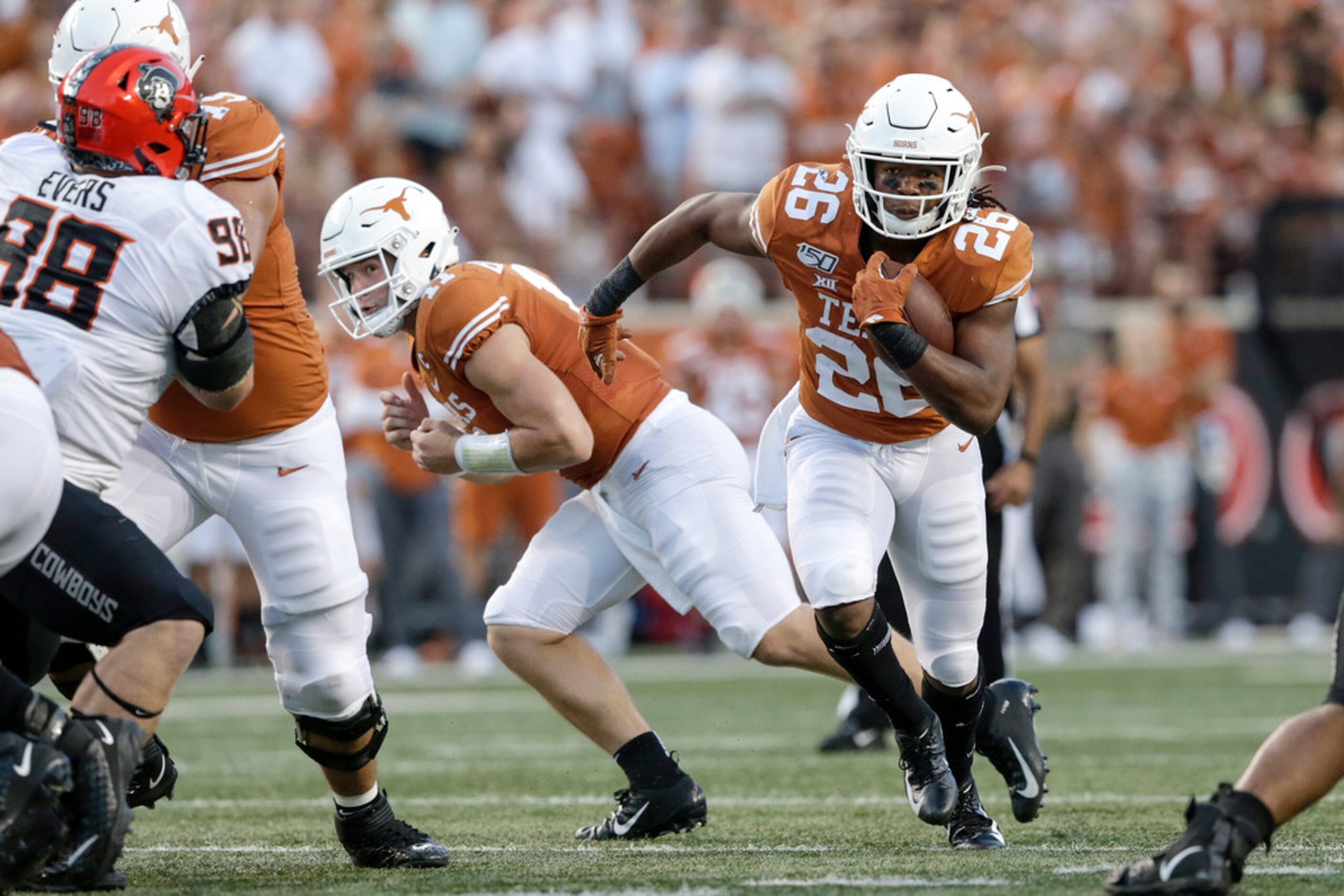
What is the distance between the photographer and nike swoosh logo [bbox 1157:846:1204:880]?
315cm

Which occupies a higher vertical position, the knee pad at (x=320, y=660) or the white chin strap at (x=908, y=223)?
the white chin strap at (x=908, y=223)

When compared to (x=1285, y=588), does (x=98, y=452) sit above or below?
above

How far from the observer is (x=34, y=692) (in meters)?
3.40

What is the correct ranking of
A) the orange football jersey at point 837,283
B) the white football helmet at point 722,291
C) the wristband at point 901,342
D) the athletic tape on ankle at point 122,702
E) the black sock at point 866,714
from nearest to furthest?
the athletic tape on ankle at point 122,702, the wristband at point 901,342, the orange football jersey at point 837,283, the black sock at point 866,714, the white football helmet at point 722,291

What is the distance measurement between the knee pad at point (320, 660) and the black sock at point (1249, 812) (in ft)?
5.98

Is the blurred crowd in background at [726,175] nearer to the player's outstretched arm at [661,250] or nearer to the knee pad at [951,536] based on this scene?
the player's outstretched arm at [661,250]

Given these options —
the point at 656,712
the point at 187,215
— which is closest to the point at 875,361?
the point at 187,215

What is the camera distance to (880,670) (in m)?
4.32

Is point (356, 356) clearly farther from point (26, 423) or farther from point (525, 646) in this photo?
point (26, 423)

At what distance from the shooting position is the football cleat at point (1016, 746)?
461 cm

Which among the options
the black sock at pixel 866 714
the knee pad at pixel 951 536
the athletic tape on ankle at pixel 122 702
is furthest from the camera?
the black sock at pixel 866 714

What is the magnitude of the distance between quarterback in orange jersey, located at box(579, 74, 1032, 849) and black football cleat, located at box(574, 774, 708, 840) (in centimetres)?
52

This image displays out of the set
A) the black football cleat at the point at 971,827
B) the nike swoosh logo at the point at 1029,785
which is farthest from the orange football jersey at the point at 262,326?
the nike swoosh logo at the point at 1029,785

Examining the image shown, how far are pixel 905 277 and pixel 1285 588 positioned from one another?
27.1 feet
